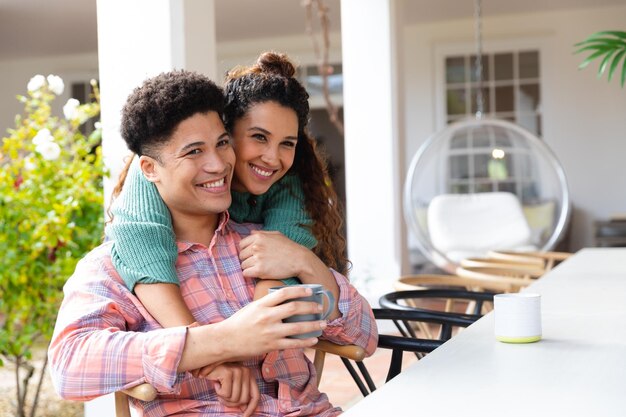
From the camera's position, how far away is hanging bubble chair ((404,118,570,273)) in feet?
23.2

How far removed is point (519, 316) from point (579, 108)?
7731 millimetres

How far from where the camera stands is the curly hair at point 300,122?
1.80 meters

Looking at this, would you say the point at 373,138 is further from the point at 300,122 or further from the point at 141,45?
the point at 300,122

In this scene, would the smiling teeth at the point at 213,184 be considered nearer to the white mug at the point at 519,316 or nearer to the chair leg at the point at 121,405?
the chair leg at the point at 121,405

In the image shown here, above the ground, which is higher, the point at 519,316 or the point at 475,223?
the point at 519,316

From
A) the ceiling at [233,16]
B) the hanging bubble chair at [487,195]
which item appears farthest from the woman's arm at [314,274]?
the ceiling at [233,16]

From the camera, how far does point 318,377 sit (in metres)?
1.93

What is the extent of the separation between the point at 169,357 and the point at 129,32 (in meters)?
1.53

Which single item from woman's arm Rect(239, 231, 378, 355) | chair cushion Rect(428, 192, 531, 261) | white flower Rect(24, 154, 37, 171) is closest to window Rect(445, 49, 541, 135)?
chair cushion Rect(428, 192, 531, 261)

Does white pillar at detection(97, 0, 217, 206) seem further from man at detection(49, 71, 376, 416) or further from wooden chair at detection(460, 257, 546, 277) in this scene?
wooden chair at detection(460, 257, 546, 277)

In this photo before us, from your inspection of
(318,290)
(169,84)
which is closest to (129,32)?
(169,84)

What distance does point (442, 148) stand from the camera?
7465mm

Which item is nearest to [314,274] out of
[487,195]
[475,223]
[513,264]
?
[513,264]

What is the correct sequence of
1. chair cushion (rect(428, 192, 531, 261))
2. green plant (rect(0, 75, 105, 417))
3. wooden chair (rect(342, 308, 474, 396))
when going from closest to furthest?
1. wooden chair (rect(342, 308, 474, 396))
2. green plant (rect(0, 75, 105, 417))
3. chair cushion (rect(428, 192, 531, 261))
